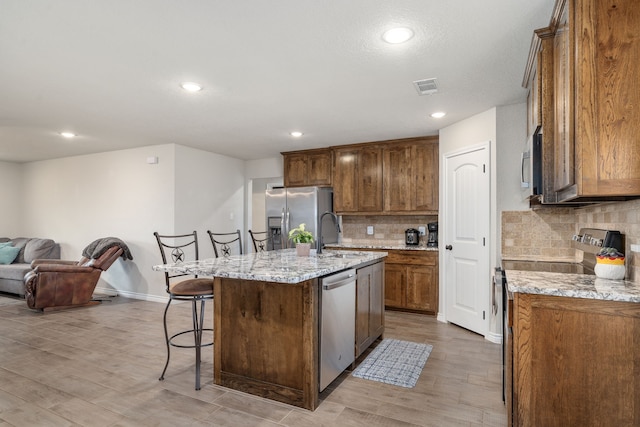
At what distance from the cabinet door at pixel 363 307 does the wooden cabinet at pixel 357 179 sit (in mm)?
2025

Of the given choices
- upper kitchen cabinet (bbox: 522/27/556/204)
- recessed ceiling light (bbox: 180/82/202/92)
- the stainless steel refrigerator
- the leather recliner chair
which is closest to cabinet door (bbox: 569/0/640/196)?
upper kitchen cabinet (bbox: 522/27/556/204)

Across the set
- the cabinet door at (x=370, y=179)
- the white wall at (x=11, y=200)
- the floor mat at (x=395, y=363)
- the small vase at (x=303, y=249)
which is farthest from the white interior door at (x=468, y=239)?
the white wall at (x=11, y=200)

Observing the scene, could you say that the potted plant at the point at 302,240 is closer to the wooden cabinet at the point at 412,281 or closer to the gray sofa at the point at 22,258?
the wooden cabinet at the point at 412,281

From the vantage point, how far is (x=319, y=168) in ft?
18.5

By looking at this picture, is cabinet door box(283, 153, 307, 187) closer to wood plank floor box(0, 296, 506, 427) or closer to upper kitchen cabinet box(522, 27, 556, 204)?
wood plank floor box(0, 296, 506, 427)

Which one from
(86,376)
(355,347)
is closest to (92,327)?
(86,376)

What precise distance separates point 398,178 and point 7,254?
6.65 meters

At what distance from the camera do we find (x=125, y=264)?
19.0 feet

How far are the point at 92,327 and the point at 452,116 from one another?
4781 millimetres

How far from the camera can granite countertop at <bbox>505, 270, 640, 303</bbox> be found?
5.15ft

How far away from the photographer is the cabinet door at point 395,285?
4730 mm

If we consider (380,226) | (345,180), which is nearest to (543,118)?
(345,180)

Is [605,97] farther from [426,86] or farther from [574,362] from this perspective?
[426,86]

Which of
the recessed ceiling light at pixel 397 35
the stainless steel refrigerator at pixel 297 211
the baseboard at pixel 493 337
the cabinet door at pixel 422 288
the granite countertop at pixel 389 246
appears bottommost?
the baseboard at pixel 493 337
